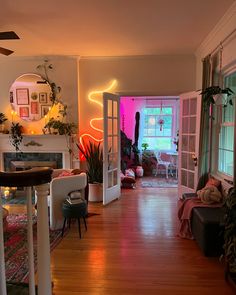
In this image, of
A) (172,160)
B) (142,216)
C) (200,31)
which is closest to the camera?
(200,31)

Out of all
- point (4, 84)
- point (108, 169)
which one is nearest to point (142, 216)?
point (108, 169)

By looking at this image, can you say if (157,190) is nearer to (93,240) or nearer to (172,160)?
(172,160)

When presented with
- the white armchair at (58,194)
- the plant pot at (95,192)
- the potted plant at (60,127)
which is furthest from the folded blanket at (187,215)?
the potted plant at (60,127)

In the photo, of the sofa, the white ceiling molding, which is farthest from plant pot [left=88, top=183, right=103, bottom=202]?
the white ceiling molding

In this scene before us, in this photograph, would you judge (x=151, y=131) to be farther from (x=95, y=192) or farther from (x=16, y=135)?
(x=16, y=135)

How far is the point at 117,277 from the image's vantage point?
106 inches

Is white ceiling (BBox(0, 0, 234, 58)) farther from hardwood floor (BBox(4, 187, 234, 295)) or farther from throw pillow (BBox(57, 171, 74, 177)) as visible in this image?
hardwood floor (BBox(4, 187, 234, 295))

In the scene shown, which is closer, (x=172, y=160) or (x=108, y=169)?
(x=108, y=169)

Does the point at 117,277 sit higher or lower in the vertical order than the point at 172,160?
lower

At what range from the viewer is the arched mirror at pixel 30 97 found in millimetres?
5605

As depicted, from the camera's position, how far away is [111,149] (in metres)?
5.39

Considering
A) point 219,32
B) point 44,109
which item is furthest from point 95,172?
point 219,32

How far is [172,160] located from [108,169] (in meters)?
3.55

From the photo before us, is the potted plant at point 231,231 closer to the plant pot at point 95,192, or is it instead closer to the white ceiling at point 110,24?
the white ceiling at point 110,24
